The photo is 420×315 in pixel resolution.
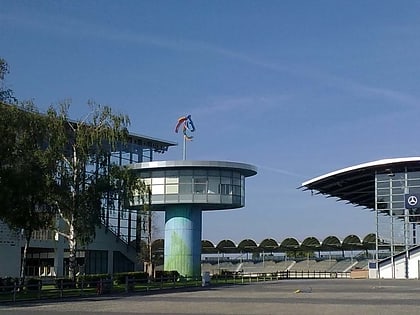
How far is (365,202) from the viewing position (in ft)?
303

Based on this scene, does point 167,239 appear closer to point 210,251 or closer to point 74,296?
point 74,296

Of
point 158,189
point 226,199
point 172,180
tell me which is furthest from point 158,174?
point 226,199

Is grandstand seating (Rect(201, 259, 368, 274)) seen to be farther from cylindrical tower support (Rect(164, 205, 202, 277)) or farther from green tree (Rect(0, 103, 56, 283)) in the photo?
green tree (Rect(0, 103, 56, 283))

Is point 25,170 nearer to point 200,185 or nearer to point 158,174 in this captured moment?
point 200,185

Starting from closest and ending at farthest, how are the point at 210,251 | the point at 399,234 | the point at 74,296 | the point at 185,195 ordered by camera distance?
the point at 74,296 < the point at 185,195 < the point at 399,234 < the point at 210,251

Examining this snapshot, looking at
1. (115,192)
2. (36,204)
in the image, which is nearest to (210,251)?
(115,192)

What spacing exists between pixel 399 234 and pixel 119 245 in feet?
100

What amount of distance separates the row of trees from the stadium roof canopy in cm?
3100

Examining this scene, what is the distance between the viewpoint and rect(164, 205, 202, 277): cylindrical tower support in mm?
67375

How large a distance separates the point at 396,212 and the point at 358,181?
8169 millimetres

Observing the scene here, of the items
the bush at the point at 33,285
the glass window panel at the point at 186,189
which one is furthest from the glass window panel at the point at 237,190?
the bush at the point at 33,285

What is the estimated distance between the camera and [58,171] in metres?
47.5

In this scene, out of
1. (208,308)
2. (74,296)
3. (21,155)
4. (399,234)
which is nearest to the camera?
(208,308)

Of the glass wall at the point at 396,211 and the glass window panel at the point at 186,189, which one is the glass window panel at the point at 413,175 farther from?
the glass window panel at the point at 186,189
